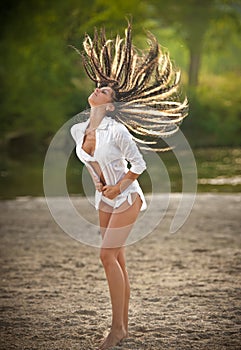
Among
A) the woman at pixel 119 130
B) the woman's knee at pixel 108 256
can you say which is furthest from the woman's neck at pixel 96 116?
the woman's knee at pixel 108 256

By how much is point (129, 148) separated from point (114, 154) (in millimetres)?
100

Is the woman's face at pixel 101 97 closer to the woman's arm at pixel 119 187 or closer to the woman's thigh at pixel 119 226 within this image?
the woman's arm at pixel 119 187

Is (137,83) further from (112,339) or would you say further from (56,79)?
(56,79)

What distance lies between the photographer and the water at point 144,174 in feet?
43.3

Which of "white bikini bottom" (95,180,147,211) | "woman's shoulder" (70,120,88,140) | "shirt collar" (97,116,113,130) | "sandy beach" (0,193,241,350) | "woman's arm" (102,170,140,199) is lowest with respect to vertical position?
"sandy beach" (0,193,241,350)

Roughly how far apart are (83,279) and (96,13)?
21735 mm

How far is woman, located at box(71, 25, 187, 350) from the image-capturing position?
14.0ft

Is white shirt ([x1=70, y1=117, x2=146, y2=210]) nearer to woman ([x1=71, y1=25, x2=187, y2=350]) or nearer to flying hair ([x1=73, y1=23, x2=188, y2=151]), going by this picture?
woman ([x1=71, y1=25, x2=187, y2=350])

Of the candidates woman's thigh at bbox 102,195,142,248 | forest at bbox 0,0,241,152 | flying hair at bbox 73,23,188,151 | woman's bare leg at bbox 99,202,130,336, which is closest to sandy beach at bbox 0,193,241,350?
woman's bare leg at bbox 99,202,130,336

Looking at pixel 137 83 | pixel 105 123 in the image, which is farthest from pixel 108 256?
pixel 137 83

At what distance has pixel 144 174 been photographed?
626 inches

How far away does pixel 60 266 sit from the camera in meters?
6.88

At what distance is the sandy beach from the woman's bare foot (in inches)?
2.0

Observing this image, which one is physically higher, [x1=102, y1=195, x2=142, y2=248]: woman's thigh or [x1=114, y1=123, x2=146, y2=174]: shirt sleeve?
[x1=114, y1=123, x2=146, y2=174]: shirt sleeve
